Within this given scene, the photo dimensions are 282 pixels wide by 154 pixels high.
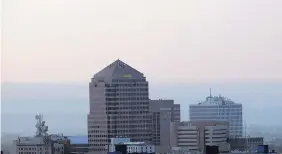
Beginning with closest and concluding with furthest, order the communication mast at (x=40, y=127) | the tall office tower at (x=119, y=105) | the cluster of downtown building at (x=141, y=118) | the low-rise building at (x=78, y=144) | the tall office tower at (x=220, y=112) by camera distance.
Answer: the communication mast at (x=40, y=127) < the low-rise building at (x=78, y=144) < the cluster of downtown building at (x=141, y=118) < the tall office tower at (x=119, y=105) < the tall office tower at (x=220, y=112)

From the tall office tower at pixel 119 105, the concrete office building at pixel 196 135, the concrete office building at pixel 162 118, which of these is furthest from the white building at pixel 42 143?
the tall office tower at pixel 119 105

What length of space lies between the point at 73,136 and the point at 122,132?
14.4ft

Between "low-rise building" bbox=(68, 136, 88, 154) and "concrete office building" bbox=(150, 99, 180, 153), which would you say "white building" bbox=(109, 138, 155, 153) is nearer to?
"low-rise building" bbox=(68, 136, 88, 154)

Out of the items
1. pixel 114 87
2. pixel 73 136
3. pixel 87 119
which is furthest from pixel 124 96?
pixel 73 136

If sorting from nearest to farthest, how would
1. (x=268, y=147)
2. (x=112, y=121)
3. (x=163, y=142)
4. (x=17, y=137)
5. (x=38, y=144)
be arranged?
(x=17, y=137), (x=268, y=147), (x=38, y=144), (x=163, y=142), (x=112, y=121)

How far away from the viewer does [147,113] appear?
33906 mm

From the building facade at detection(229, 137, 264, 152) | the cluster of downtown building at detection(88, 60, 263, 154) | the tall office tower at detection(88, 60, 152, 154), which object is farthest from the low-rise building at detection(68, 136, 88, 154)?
Answer: the building facade at detection(229, 137, 264, 152)

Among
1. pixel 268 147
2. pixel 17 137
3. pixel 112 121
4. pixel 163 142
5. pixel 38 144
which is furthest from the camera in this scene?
pixel 112 121

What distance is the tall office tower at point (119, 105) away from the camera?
33.2 meters

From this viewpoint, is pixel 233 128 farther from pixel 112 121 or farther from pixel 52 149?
pixel 52 149

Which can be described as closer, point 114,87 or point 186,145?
point 186,145

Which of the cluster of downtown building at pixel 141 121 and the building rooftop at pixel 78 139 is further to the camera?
the cluster of downtown building at pixel 141 121

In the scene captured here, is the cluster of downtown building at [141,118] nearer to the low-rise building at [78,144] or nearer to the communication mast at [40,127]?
the low-rise building at [78,144]

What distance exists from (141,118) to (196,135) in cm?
192
